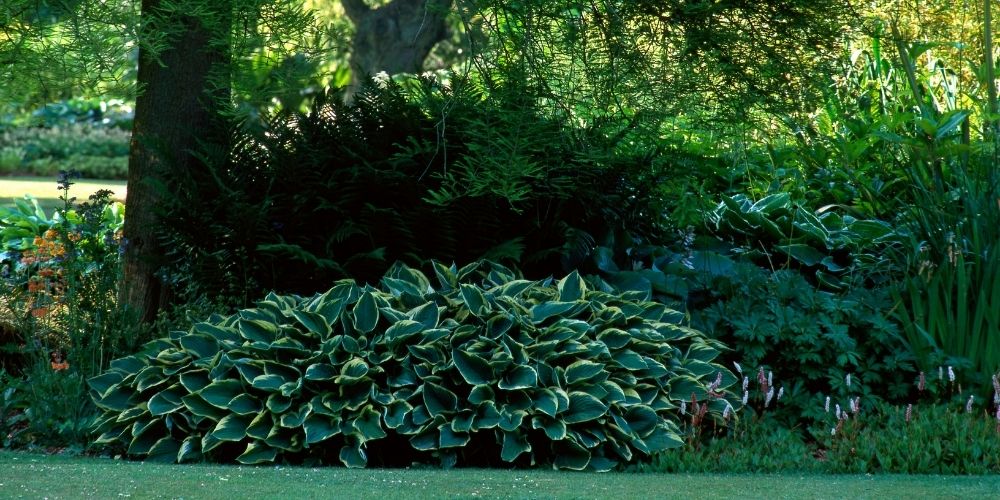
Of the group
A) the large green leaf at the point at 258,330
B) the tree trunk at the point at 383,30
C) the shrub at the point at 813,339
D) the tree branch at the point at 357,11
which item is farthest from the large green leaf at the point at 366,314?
the tree branch at the point at 357,11

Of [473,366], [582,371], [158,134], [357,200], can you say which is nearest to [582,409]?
[582,371]

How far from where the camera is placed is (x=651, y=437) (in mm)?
5023

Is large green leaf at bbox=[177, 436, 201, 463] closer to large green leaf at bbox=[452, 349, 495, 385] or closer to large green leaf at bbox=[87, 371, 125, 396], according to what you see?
large green leaf at bbox=[87, 371, 125, 396]

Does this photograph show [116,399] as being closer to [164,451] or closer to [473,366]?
[164,451]

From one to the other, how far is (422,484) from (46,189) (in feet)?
51.1

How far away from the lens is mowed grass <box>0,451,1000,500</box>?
4.00 m

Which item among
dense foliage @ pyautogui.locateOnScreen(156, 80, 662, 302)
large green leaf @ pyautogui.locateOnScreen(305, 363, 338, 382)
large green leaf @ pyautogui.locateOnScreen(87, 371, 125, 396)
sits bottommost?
large green leaf @ pyautogui.locateOnScreen(87, 371, 125, 396)

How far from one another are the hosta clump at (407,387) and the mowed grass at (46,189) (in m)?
9.80

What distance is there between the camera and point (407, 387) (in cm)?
507

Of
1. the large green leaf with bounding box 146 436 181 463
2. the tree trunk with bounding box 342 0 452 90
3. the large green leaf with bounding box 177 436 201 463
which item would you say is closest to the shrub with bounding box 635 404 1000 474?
the large green leaf with bounding box 177 436 201 463

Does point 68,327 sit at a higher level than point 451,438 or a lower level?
higher

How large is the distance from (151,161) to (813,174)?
181 inches

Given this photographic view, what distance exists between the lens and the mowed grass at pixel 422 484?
3998 millimetres

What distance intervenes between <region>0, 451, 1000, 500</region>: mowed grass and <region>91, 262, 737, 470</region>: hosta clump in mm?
235
